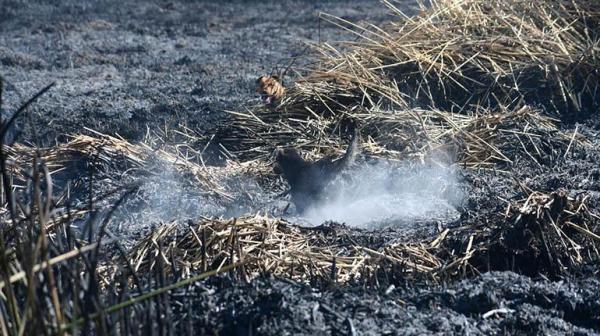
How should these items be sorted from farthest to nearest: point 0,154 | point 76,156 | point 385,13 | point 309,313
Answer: point 385,13, point 76,156, point 309,313, point 0,154

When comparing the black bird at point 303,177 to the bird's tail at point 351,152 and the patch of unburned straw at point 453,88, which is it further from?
the patch of unburned straw at point 453,88

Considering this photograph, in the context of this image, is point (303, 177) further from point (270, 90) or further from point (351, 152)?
point (270, 90)

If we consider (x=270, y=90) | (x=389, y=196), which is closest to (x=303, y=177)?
(x=389, y=196)

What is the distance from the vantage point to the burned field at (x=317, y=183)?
3.17 meters

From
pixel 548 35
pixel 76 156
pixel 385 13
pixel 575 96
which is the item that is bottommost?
pixel 76 156

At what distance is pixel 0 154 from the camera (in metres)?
2.31

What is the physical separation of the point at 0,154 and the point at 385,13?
387 inches

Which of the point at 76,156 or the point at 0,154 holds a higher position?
the point at 76,156

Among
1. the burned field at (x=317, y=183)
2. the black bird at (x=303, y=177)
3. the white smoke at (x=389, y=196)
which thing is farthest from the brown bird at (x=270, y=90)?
the black bird at (x=303, y=177)

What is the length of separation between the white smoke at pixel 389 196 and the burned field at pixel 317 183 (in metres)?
0.01

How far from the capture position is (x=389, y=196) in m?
5.75

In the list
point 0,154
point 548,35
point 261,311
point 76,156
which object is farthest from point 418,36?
point 0,154

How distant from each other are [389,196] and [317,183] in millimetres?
453

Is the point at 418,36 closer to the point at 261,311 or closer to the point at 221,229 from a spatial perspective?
the point at 221,229
